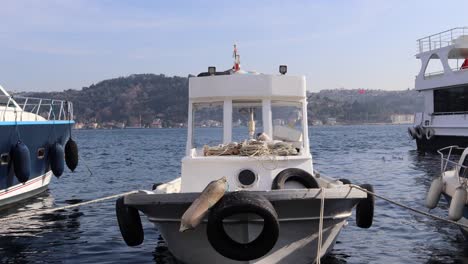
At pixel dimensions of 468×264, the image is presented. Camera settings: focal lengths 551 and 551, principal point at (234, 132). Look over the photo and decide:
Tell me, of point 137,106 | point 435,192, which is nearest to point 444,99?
point 435,192

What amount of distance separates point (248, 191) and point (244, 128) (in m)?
4.14

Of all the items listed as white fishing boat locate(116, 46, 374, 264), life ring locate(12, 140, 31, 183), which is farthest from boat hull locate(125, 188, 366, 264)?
life ring locate(12, 140, 31, 183)

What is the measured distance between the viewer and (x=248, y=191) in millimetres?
7961

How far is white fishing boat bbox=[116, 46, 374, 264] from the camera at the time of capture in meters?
7.75

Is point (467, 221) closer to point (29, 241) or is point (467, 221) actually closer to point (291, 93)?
point (291, 93)

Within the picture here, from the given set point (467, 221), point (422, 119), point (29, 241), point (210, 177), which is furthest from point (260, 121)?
point (422, 119)

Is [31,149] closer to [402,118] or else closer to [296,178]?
[296,178]

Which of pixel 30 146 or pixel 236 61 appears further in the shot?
pixel 30 146

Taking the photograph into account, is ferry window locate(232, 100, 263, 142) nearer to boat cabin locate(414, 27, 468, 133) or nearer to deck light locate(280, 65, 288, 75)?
deck light locate(280, 65, 288, 75)

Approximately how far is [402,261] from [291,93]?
3874mm

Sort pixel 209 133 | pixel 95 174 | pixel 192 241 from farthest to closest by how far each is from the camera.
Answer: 1. pixel 95 174
2. pixel 209 133
3. pixel 192 241

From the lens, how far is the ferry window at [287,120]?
11.5 m

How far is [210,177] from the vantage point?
9703 mm

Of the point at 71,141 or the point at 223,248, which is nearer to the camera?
the point at 223,248
